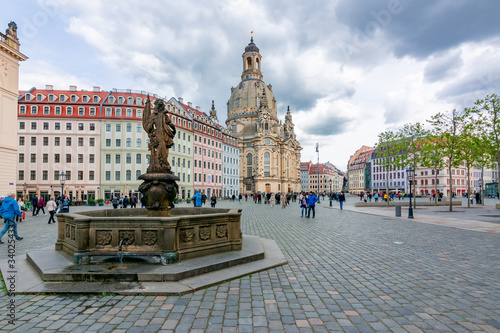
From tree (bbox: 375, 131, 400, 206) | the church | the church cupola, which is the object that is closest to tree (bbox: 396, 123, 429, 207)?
tree (bbox: 375, 131, 400, 206)

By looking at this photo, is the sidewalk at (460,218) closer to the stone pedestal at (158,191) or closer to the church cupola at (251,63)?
the stone pedestal at (158,191)

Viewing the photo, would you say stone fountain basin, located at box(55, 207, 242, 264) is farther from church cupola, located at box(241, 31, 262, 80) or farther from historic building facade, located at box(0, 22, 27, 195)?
church cupola, located at box(241, 31, 262, 80)

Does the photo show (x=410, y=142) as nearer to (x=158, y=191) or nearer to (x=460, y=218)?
(x=460, y=218)

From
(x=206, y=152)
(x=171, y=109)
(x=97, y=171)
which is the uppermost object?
(x=171, y=109)

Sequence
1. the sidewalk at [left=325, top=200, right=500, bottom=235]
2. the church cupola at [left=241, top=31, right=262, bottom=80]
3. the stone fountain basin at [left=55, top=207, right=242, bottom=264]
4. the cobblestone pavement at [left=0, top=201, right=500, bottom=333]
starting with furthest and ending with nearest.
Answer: the church cupola at [left=241, top=31, right=262, bottom=80], the sidewalk at [left=325, top=200, right=500, bottom=235], the stone fountain basin at [left=55, top=207, right=242, bottom=264], the cobblestone pavement at [left=0, top=201, right=500, bottom=333]

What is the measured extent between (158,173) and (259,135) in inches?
4028

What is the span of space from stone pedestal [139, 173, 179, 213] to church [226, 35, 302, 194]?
3876 inches

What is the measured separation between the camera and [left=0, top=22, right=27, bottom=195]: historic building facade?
2758cm

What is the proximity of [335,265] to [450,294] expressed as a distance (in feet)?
8.34

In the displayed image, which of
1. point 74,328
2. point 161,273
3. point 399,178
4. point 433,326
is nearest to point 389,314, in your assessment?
point 433,326

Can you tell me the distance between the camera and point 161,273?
5926mm

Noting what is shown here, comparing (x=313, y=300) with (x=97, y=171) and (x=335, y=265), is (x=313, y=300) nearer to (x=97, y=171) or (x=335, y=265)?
(x=335, y=265)

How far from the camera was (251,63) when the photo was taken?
417 ft

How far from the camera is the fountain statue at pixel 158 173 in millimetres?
9008
